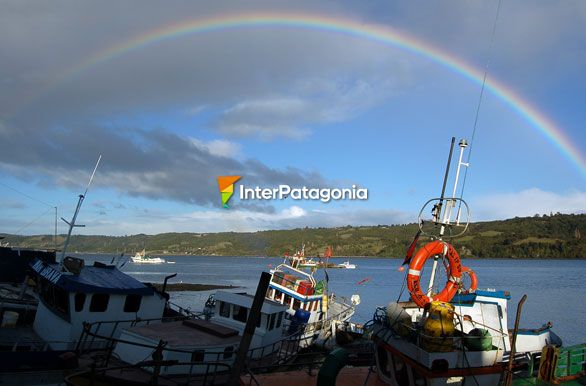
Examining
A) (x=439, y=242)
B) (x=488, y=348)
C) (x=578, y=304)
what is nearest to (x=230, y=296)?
(x=439, y=242)

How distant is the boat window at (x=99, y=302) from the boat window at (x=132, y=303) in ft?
3.29

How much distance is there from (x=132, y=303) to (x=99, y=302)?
1.66 meters

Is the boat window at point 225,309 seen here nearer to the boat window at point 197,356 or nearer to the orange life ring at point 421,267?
the boat window at point 197,356

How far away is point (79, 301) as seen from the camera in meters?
20.5

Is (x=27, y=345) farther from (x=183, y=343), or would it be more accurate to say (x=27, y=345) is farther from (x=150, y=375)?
(x=150, y=375)

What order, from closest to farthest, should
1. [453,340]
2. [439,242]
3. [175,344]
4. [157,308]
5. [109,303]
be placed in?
[453,340], [175,344], [439,242], [109,303], [157,308]

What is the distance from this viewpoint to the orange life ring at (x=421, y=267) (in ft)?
54.3

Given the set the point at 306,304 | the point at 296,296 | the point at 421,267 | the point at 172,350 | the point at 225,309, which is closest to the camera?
the point at 172,350

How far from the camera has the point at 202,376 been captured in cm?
1666

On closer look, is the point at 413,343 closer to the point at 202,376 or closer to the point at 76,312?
the point at 202,376

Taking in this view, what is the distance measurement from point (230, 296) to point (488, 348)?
12654mm

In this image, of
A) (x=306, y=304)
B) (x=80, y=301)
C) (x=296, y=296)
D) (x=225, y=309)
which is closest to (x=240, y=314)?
(x=225, y=309)

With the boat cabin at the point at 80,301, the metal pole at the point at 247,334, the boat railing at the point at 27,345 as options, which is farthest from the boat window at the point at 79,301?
the metal pole at the point at 247,334

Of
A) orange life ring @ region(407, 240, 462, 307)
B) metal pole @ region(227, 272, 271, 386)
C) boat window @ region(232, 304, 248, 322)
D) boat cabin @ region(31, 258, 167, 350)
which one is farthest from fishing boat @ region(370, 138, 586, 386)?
boat cabin @ region(31, 258, 167, 350)
